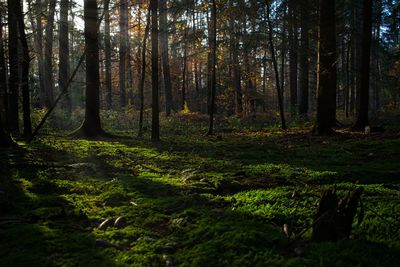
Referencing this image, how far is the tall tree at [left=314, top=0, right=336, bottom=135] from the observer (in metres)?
12.8

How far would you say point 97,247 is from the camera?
12.6ft

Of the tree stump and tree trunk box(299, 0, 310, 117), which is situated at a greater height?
tree trunk box(299, 0, 310, 117)

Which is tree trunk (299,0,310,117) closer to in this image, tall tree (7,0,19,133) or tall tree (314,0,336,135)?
tall tree (314,0,336,135)

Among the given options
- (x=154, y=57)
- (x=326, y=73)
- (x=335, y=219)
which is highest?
(x=154, y=57)

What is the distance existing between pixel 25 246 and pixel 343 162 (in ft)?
20.1

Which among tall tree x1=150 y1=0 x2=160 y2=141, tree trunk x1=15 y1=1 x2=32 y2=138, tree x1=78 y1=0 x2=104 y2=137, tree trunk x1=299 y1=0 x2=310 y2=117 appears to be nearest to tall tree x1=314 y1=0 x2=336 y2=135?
tall tree x1=150 y1=0 x2=160 y2=141

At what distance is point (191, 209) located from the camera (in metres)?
4.84

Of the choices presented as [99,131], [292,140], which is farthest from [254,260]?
[99,131]

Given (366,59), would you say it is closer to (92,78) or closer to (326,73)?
(326,73)

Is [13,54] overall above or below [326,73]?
above

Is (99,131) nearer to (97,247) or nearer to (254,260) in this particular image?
(97,247)

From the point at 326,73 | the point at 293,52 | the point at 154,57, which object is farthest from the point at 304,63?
the point at 154,57

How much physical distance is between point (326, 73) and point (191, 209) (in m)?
9.40

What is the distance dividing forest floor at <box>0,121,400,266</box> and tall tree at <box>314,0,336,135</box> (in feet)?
12.2
